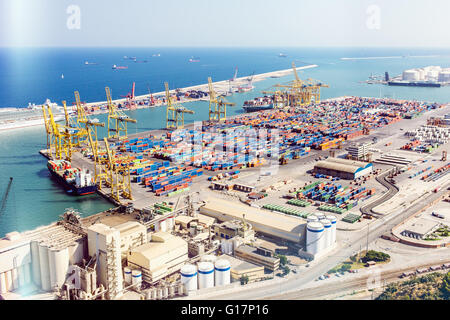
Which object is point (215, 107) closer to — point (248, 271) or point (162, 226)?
point (162, 226)

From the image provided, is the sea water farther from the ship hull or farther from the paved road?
the paved road

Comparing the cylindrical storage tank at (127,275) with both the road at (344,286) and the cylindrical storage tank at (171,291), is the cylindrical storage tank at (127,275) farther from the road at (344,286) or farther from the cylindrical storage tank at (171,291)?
Result: the road at (344,286)

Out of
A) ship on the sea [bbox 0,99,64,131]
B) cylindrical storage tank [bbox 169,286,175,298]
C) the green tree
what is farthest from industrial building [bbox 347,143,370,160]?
ship on the sea [bbox 0,99,64,131]

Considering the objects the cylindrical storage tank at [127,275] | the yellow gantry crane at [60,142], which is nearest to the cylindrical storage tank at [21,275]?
the cylindrical storage tank at [127,275]

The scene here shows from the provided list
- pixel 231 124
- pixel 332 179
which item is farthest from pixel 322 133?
pixel 332 179

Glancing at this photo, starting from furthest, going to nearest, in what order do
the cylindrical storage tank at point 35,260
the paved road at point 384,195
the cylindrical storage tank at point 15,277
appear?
1. the paved road at point 384,195
2. the cylindrical storage tank at point 35,260
3. the cylindrical storage tank at point 15,277
